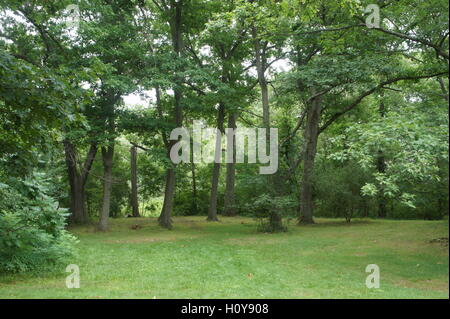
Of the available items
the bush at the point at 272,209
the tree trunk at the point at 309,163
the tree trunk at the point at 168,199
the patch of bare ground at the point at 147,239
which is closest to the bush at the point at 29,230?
the patch of bare ground at the point at 147,239

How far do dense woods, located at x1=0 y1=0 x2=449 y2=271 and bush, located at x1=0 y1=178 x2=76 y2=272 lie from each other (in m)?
0.03

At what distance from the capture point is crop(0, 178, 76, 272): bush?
7.27 meters

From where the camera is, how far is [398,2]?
11250 mm

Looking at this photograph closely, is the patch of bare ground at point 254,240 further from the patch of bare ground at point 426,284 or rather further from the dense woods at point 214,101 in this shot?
the patch of bare ground at point 426,284

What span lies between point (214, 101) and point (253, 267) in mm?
10617

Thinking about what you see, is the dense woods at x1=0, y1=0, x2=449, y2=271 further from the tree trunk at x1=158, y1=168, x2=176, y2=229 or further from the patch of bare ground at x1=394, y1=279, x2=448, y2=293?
the patch of bare ground at x1=394, y1=279, x2=448, y2=293

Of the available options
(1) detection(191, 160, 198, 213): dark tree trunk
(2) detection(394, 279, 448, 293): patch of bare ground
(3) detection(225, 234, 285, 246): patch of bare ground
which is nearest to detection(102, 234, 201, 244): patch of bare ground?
(3) detection(225, 234, 285, 246): patch of bare ground

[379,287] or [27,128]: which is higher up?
[27,128]

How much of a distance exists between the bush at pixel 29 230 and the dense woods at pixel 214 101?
3cm

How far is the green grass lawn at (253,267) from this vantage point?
260 inches

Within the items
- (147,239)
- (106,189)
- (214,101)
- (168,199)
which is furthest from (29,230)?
(168,199)
